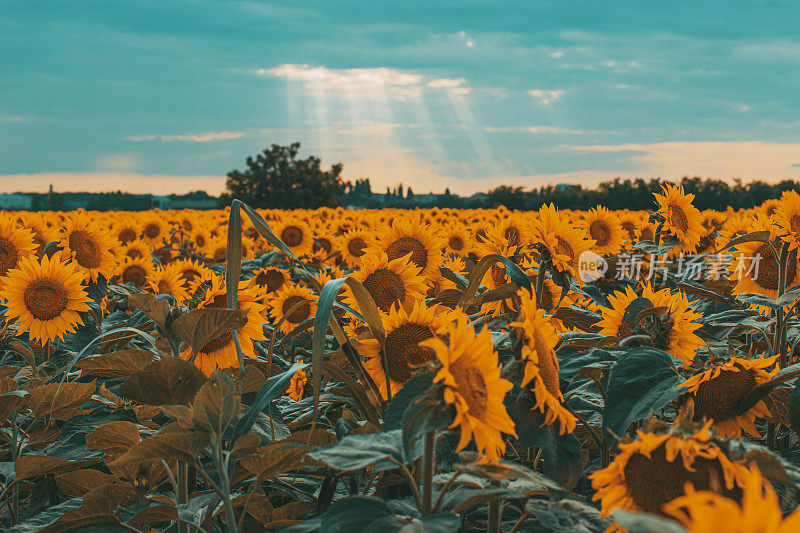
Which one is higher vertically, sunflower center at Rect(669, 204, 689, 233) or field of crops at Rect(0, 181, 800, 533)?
sunflower center at Rect(669, 204, 689, 233)

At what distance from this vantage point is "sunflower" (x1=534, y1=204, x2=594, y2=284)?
2.93m

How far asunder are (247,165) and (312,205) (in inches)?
417

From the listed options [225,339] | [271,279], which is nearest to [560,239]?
[225,339]

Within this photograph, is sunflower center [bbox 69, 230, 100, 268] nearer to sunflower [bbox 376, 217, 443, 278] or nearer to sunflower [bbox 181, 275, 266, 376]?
sunflower [bbox 376, 217, 443, 278]

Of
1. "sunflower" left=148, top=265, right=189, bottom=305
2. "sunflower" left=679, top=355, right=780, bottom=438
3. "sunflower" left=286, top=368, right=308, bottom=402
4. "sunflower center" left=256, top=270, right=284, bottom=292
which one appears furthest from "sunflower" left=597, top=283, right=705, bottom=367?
"sunflower center" left=256, top=270, right=284, bottom=292

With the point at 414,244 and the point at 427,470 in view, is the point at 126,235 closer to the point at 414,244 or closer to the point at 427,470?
the point at 414,244

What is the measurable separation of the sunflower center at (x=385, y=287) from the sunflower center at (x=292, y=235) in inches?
265

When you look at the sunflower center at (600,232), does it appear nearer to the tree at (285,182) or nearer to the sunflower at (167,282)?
the sunflower at (167,282)

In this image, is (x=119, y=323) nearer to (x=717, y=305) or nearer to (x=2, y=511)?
(x=2, y=511)

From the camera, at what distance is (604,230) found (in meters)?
6.00

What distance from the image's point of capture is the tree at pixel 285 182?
178 feet

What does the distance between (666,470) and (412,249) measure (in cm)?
329

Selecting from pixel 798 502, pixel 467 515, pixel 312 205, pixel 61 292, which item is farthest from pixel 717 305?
pixel 312 205

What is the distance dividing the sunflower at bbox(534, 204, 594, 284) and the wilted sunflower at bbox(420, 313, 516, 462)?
5.50 ft
